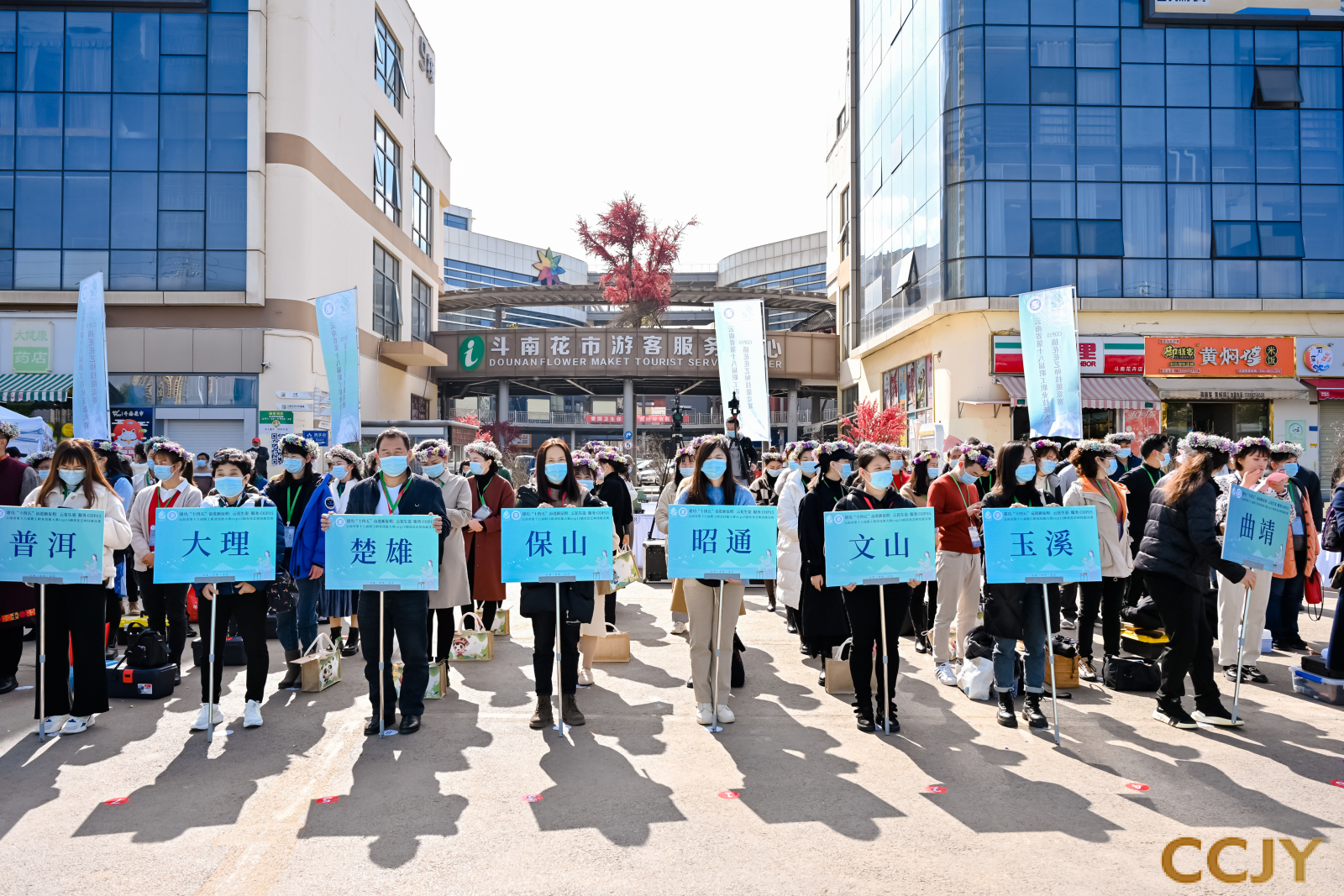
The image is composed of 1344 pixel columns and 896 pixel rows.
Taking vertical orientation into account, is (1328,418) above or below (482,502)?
above

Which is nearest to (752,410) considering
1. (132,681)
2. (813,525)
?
(813,525)

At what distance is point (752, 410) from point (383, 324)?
58.7ft

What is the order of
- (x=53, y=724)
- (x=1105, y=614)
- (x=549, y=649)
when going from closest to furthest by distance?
(x=53, y=724) < (x=549, y=649) < (x=1105, y=614)

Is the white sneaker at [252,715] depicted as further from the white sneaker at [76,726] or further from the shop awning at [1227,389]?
the shop awning at [1227,389]

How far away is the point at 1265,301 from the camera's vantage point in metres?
21.5

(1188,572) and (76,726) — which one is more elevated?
(1188,572)

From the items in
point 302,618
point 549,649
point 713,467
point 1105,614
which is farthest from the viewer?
point 1105,614

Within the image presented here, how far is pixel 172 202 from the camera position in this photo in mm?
21516

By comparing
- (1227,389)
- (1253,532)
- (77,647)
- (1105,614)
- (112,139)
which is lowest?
(1105,614)

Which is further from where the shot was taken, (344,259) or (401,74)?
(401,74)

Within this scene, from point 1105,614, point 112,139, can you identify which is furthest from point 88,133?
point 1105,614

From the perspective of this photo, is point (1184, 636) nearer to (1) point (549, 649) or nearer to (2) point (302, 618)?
(1) point (549, 649)

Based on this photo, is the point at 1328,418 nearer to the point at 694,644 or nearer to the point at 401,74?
the point at 694,644

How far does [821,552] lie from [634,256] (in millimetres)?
34973
